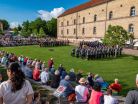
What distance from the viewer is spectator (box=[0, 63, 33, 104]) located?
13.1ft

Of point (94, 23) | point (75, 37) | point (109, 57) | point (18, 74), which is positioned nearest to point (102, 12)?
point (94, 23)

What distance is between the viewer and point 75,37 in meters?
69.8

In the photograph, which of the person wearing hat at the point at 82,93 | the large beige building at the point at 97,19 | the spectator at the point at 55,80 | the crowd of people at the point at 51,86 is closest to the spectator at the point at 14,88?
the crowd of people at the point at 51,86

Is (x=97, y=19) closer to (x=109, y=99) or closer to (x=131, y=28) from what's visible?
(x=131, y=28)

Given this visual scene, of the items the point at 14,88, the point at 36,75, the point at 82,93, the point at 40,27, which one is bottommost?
the point at 36,75

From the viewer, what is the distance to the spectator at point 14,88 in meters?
3.99

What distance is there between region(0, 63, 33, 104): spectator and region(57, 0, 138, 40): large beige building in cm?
3958

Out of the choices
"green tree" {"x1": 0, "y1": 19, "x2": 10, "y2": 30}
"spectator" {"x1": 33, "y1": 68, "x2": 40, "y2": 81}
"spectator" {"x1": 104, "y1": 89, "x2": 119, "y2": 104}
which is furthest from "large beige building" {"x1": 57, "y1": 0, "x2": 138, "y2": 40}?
"green tree" {"x1": 0, "y1": 19, "x2": 10, "y2": 30}

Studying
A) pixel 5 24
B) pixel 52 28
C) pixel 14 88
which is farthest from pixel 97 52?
pixel 5 24

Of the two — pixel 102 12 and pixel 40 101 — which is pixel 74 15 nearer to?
pixel 102 12

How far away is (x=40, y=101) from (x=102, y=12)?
1871 inches

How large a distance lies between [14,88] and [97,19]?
5400 cm

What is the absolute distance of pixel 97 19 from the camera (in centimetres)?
5706

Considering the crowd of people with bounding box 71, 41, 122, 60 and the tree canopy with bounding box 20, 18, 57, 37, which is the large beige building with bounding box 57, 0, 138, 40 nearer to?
the crowd of people with bounding box 71, 41, 122, 60
